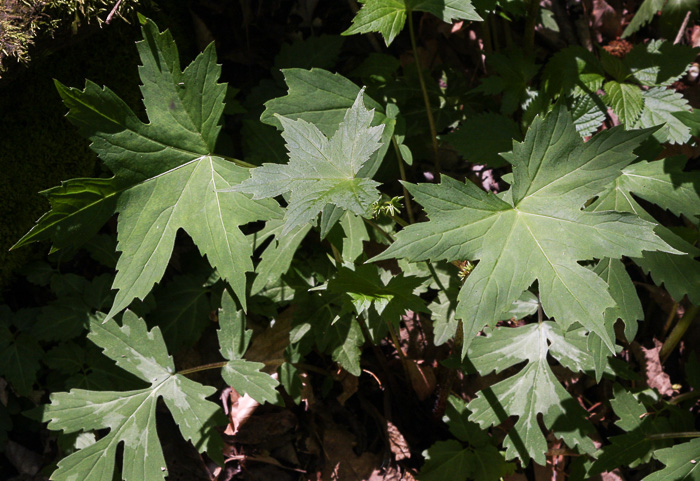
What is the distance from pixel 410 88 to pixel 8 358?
212 centimetres

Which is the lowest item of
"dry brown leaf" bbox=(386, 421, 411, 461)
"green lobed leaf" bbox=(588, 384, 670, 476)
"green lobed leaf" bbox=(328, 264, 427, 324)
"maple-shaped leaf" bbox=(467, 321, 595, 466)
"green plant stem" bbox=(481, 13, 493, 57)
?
"dry brown leaf" bbox=(386, 421, 411, 461)

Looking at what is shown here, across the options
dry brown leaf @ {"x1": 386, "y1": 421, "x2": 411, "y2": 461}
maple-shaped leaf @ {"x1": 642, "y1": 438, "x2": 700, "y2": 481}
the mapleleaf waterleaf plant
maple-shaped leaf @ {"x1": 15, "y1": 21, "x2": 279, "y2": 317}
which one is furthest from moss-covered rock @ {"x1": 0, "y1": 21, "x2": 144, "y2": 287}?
maple-shaped leaf @ {"x1": 642, "y1": 438, "x2": 700, "y2": 481}

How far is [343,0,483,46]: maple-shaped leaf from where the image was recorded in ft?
6.20

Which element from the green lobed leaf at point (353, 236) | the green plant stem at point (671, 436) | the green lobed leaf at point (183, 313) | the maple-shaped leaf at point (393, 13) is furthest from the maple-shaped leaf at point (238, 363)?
the green plant stem at point (671, 436)

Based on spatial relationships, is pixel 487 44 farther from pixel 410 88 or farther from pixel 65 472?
pixel 65 472

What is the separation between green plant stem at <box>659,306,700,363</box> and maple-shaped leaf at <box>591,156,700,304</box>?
0.42 meters

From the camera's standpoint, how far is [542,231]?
1.53 m

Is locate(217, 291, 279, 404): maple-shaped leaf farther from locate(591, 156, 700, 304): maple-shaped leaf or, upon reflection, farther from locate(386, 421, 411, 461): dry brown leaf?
locate(591, 156, 700, 304): maple-shaped leaf

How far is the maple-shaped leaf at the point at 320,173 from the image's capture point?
56.6 inches

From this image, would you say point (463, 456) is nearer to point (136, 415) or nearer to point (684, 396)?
point (684, 396)

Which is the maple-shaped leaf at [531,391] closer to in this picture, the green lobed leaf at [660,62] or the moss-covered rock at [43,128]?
the green lobed leaf at [660,62]

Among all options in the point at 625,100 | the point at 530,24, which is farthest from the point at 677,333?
the point at 530,24

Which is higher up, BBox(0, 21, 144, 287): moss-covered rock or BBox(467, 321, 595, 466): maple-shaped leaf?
BBox(0, 21, 144, 287): moss-covered rock

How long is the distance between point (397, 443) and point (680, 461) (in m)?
1.09
